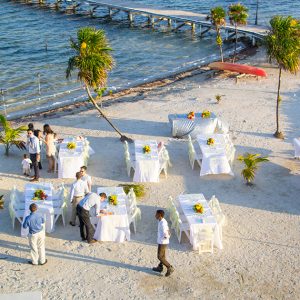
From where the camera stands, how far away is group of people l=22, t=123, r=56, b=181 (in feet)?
56.1

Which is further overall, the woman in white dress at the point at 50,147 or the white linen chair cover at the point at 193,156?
the white linen chair cover at the point at 193,156

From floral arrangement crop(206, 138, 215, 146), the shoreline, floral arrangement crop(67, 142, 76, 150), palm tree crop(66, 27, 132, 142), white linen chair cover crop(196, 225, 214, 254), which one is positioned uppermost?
palm tree crop(66, 27, 132, 142)

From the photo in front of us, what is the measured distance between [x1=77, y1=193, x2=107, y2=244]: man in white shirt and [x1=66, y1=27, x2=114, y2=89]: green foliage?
6.57 meters

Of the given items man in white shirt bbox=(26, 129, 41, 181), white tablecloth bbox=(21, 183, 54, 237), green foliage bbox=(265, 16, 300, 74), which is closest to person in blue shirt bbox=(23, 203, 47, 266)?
white tablecloth bbox=(21, 183, 54, 237)

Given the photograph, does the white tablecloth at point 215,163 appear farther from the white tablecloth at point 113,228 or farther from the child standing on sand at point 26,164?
the child standing on sand at point 26,164

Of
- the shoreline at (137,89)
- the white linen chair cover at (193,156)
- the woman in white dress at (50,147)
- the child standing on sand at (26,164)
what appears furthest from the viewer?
the shoreline at (137,89)

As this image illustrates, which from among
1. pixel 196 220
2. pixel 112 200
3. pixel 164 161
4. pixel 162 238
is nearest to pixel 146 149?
pixel 164 161

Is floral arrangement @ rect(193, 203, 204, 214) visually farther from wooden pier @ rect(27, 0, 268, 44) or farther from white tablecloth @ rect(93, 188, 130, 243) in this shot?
wooden pier @ rect(27, 0, 268, 44)

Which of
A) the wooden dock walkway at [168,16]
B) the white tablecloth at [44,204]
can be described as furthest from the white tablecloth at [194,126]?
the wooden dock walkway at [168,16]

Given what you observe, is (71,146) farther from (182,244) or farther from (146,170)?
(182,244)

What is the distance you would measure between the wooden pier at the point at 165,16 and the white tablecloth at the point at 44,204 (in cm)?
2628

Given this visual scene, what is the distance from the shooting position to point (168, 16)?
44469mm

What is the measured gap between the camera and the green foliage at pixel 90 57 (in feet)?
62.1

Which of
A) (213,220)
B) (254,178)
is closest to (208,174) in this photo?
(254,178)
